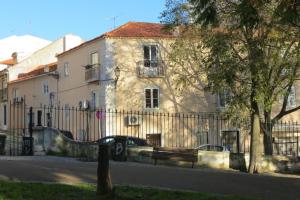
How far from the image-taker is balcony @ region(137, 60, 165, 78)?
4162 centimetres

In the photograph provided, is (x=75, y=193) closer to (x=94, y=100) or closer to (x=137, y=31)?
(x=137, y=31)

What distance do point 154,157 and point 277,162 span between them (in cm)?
495

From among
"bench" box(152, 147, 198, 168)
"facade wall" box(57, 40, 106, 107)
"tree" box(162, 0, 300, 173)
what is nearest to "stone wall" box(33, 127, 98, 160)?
"bench" box(152, 147, 198, 168)

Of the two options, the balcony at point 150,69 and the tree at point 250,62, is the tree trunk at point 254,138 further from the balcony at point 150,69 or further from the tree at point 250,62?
the balcony at point 150,69

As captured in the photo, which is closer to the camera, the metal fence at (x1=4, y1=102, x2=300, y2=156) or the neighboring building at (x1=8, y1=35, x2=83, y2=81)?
the metal fence at (x1=4, y1=102, x2=300, y2=156)

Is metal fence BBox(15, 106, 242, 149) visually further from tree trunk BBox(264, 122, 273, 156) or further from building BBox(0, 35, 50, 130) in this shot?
building BBox(0, 35, 50, 130)

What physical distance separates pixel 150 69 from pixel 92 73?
4361 millimetres

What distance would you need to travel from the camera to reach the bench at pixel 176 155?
21234mm

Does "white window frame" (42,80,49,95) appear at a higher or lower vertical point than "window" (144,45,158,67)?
lower

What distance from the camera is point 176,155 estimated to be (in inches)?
Result: 849

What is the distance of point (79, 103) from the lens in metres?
45.6

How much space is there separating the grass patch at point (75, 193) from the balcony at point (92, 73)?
29.1m

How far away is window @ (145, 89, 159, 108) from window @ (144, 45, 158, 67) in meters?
1.93

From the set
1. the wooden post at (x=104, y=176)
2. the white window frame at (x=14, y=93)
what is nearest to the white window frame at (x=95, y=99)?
the white window frame at (x=14, y=93)
